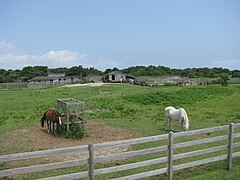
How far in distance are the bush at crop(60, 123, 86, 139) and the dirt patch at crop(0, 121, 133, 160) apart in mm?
254

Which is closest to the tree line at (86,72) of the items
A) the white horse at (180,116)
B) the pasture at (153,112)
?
the pasture at (153,112)

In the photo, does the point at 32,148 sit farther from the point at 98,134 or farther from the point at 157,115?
the point at 157,115

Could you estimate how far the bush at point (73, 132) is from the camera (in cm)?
1236

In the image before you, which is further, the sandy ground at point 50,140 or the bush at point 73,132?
the bush at point 73,132

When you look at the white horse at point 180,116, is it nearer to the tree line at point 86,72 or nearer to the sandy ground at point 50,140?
the sandy ground at point 50,140

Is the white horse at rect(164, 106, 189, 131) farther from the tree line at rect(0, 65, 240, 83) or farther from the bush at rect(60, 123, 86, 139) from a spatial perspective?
the tree line at rect(0, 65, 240, 83)

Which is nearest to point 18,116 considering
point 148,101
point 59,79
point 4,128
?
point 4,128

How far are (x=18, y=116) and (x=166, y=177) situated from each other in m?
15.1

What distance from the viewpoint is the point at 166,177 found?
7152mm

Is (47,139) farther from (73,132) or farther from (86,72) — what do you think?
(86,72)

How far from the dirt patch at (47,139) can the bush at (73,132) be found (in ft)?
0.83

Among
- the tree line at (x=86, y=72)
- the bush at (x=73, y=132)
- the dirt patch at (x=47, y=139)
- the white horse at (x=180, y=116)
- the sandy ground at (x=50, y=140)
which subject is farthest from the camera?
the tree line at (x=86, y=72)

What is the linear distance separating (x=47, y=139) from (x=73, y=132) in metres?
1.23

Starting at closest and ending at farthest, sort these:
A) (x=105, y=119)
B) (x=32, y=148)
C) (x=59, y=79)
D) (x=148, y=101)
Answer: (x=32, y=148)
(x=105, y=119)
(x=148, y=101)
(x=59, y=79)
